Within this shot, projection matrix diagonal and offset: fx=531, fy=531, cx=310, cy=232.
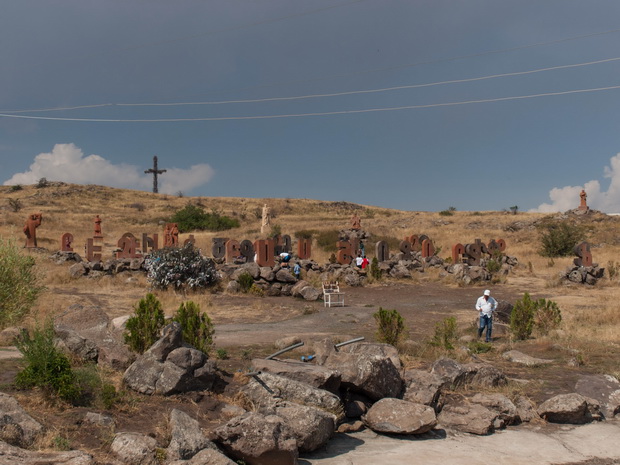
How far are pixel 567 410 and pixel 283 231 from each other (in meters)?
45.8

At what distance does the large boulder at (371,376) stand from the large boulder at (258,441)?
7.21ft

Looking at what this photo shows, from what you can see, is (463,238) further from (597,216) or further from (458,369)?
(458,369)

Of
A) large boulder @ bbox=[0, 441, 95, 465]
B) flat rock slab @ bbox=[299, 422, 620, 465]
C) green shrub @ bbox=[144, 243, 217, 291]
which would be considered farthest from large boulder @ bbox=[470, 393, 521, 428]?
green shrub @ bbox=[144, 243, 217, 291]

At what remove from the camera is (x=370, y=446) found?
23.1ft

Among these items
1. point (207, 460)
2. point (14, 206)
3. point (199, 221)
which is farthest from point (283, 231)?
point (207, 460)

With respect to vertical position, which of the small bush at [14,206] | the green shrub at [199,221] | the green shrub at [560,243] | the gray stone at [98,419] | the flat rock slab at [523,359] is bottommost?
the flat rock slab at [523,359]

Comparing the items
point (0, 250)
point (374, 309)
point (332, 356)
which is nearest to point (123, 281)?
point (374, 309)

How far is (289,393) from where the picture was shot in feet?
24.4

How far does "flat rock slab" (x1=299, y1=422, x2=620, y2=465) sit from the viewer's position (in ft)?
21.7

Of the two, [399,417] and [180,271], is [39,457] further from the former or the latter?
[180,271]

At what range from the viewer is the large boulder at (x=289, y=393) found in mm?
7391

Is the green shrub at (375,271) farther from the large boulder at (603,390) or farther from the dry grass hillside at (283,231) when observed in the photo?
the large boulder at (603,390)

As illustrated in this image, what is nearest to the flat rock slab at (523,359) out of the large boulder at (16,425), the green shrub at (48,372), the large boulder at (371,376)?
the large boulder at (371,376)

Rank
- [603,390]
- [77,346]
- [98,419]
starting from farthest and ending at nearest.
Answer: [603,390], [77,346], [98,419]
